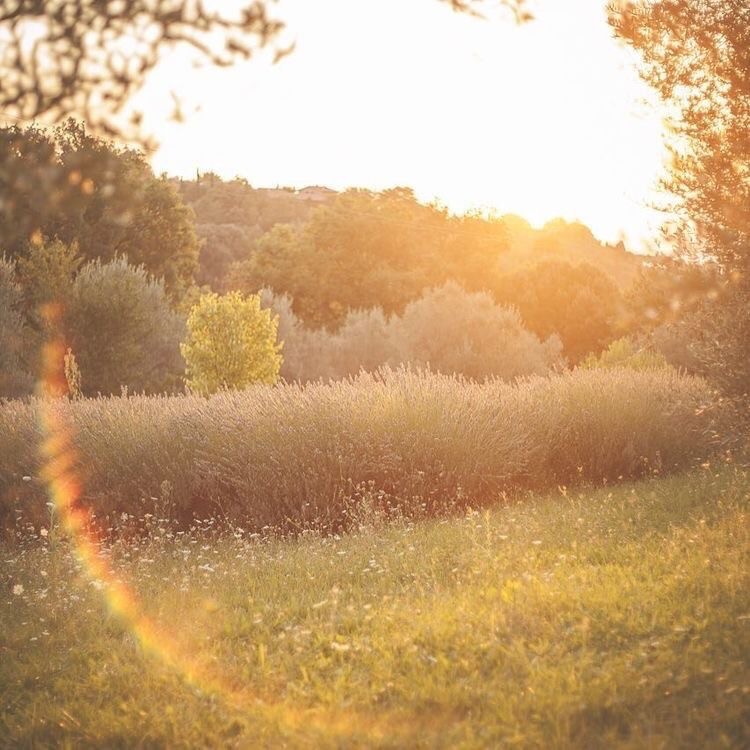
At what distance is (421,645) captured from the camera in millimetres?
5195

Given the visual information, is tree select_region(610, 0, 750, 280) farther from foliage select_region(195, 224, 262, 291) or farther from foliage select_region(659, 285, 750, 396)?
foliage select_region(195, 224, 262, 291)

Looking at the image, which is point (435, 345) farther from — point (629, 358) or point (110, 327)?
point (110, 327)

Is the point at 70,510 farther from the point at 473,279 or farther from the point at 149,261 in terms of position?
the point at 473,279

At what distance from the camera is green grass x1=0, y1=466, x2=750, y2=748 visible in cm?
417

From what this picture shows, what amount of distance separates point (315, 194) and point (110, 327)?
205ft

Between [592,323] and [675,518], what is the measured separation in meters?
32.5

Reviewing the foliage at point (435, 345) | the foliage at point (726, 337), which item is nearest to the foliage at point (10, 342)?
the foliage at point (435, 345)

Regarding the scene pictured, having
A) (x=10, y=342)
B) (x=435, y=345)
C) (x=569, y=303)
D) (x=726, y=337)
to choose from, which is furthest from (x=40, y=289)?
(x=569, y=303)

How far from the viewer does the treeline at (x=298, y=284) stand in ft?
18.5

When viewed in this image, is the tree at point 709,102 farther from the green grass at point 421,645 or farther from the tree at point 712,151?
the green grass at point 421,645

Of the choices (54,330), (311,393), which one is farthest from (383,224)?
(311,393)

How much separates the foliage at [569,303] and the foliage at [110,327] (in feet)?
63.4

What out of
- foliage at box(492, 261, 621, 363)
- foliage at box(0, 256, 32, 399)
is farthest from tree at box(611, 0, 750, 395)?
foliage at box(492, 261, 621, 363)

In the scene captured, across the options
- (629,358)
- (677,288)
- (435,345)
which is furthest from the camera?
(435,345)
